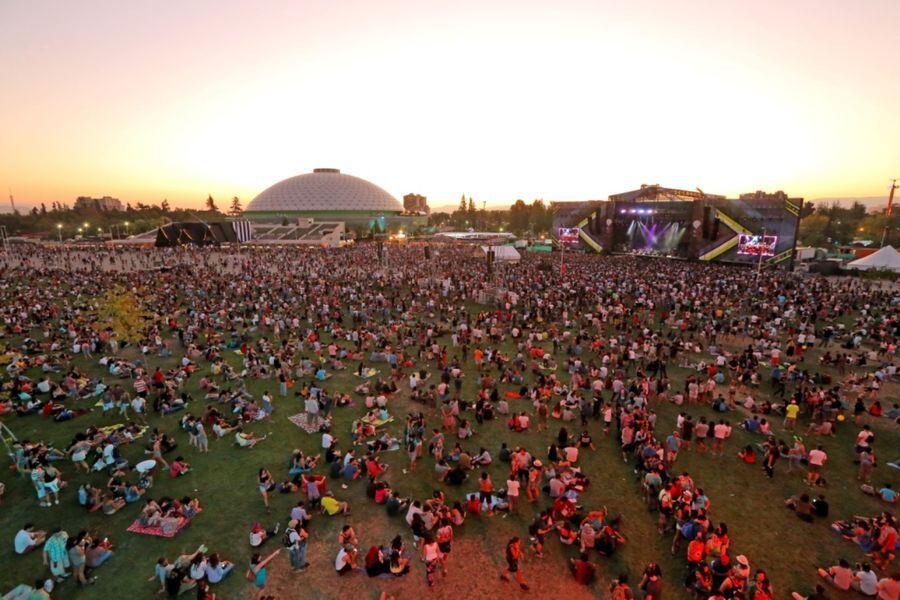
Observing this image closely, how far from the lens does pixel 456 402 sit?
491 inches

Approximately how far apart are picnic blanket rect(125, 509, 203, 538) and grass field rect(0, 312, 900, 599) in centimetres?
12

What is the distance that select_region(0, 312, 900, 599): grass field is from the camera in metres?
7.34

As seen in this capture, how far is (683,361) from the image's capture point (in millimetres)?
17250

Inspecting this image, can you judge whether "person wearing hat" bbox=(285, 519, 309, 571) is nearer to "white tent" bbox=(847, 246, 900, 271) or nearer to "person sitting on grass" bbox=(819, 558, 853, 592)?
"person sitting on grass" bbox=(819, 558, 853, 592)

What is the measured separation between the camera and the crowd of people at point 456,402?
312 inches

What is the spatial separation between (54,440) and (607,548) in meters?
14.2

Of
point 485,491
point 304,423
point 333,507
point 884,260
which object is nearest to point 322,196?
point 884,260

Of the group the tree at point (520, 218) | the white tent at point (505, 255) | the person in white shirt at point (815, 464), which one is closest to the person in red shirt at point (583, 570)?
the person in white shirt at point (815, 464)

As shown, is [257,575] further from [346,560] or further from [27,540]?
[27,540]

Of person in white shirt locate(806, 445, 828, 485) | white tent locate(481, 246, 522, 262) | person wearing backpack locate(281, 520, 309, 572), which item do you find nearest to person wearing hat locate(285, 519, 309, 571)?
person wearing backpack locate(281, 520, 309, 572)

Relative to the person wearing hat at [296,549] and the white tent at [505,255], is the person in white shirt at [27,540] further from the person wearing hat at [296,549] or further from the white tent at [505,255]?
the white tent at [505,255]

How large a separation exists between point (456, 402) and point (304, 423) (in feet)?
14.5

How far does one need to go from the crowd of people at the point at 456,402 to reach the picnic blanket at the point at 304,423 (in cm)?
13

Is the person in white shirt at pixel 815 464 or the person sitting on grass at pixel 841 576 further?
the person in white shirt at pixel 815 464
